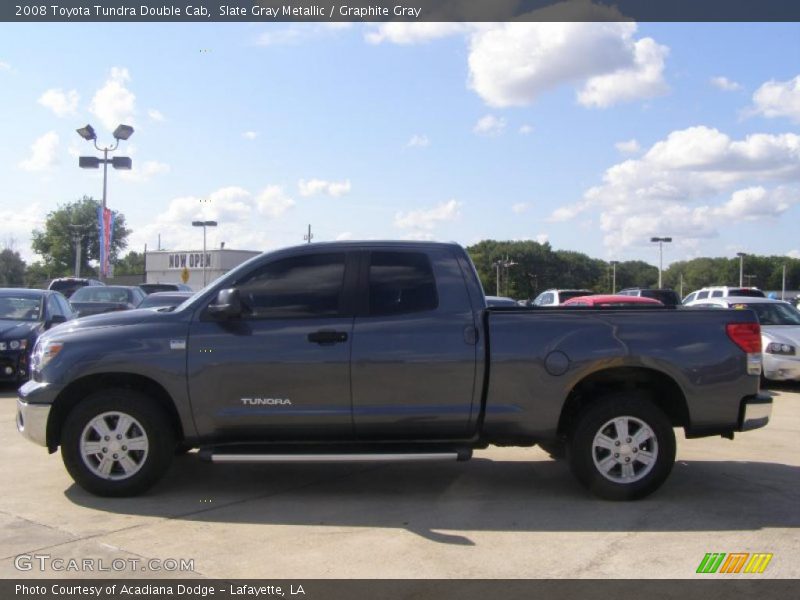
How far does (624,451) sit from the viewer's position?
19.3 ft

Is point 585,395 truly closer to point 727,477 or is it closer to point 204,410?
point 727,477

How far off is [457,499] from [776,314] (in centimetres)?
1052

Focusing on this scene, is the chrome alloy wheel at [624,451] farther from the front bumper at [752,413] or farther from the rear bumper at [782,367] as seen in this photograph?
the rear bumper at [782,367]

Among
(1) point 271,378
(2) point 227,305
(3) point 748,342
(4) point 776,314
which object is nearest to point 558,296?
(4) point 776,314

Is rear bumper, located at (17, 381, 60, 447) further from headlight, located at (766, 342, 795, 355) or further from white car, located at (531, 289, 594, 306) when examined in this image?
white car, located at (531, 289, 594, 306)

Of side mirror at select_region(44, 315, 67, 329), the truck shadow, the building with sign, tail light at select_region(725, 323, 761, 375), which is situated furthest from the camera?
the building with sign

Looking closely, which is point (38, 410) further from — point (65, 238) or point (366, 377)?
point (65, 238)

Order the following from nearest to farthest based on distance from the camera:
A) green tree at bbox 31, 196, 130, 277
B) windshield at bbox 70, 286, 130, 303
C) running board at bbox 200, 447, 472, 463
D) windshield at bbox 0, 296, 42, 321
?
running board at bbox 200, 447, 472, 463 < windshield at bbox 0, 296, 42, 321 < windshield at bbox 70, 286, 130, 303 < green tree at bbox 31, 196, 130, 277

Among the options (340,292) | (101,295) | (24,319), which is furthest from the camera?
(101,295)

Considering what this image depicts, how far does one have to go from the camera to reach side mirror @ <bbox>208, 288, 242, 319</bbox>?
562 cm

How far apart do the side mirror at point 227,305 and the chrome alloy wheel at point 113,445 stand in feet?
3.36

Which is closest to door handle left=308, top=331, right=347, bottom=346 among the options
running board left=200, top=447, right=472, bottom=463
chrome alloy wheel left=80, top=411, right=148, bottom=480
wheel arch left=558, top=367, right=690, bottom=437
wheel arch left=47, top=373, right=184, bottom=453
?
running board left=200, top=447, right=472, bottom=463

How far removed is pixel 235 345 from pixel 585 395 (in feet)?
9.12

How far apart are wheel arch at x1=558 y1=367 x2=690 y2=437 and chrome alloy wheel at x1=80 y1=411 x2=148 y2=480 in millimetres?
3251
